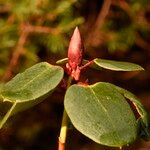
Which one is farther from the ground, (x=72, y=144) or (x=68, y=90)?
(x=68, y=90)

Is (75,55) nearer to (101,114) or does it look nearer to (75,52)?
(75,52)

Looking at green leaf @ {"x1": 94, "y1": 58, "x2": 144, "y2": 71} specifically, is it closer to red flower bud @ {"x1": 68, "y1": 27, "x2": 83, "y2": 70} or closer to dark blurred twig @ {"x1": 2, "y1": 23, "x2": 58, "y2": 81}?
red flower bud @ {"x1": 68, "y1": 27, "x2": 83, "y2": 70}

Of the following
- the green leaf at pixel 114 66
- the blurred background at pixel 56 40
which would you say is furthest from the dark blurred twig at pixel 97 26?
the green leaf at pixel 114 66

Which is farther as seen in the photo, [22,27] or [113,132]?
[22,27]

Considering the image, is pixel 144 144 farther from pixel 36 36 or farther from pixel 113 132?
pixel 113 132

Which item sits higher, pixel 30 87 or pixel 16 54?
pixel 30 87

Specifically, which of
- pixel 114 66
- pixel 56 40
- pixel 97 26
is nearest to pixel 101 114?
pixel 114 66

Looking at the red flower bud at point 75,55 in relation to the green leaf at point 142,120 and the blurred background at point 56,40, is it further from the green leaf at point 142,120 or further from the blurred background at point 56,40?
the blurred background at point 56,40

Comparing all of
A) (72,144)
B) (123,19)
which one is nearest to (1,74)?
(123,19)
